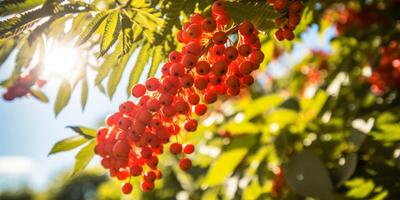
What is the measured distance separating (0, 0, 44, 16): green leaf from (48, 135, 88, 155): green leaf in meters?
0.70

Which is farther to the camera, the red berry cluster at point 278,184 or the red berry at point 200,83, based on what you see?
the red berry cluster at point 278,184

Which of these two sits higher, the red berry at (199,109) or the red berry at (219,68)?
the red berry at (219,68)

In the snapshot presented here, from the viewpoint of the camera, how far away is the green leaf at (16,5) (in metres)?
1.84

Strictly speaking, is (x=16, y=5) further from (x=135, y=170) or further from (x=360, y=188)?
(x=360, y=188)

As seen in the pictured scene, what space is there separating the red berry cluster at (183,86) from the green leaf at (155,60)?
15 cm

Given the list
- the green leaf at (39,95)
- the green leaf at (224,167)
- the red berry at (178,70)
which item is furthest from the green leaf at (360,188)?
the green leaf at (39,95)

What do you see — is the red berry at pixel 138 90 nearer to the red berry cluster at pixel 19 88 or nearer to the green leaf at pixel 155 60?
the green leaf at pixel 155 60

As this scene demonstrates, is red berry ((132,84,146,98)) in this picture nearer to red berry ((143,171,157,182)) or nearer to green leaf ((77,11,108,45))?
green leaf ((77,11,108,45))

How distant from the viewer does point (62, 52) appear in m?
2.18

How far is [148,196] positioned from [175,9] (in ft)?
8.25

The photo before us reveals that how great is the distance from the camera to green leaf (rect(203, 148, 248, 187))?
335 centimetres

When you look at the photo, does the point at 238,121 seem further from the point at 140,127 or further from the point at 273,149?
the point at 140,127

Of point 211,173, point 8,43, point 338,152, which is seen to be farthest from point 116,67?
point 338,152

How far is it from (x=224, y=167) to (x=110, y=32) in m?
1.85
